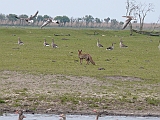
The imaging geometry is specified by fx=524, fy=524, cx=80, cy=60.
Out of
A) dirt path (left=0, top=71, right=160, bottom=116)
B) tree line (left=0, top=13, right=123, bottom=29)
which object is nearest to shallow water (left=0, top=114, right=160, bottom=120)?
dirt path (left=0, top=71, right=160, bottom=116)

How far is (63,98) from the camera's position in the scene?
50.7ft

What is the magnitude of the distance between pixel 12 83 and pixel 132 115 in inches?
216

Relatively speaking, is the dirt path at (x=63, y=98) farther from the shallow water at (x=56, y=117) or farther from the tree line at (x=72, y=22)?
the tree line at (x=72, y=22)

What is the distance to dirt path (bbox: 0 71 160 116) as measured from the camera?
14508mm

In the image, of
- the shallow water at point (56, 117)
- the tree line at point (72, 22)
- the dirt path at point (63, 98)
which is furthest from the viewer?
the tree line at point (72, 22)

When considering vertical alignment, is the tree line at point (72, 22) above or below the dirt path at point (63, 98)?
below

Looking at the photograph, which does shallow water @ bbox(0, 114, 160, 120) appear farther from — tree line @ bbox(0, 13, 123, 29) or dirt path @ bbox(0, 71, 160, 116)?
tree line @ bbox(0, 13, 123, 29)

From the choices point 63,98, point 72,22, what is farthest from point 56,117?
point 72,22

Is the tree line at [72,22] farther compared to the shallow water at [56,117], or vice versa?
the tree line at [72,22]

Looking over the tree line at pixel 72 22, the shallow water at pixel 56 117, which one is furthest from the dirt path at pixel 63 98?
the tree line at pixel 72 22

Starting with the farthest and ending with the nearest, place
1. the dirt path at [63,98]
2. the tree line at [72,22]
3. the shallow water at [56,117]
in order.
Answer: the tree line at [72,22] < the dirt path at [63,98] < the shallow water at [56,117]

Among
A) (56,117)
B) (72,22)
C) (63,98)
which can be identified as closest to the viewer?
(56,117)

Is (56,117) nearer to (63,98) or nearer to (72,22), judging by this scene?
(63,98)

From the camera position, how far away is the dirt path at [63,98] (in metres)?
14.5
